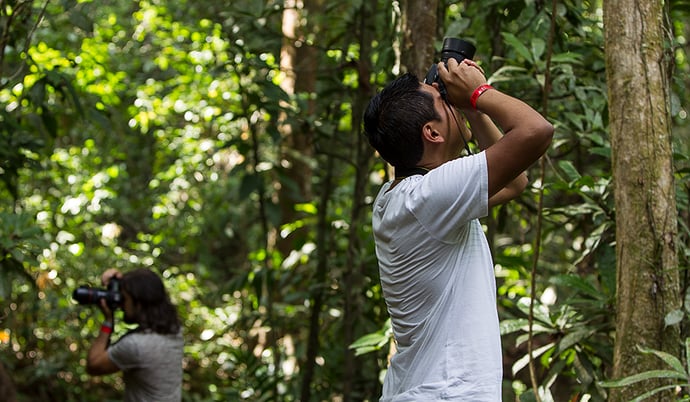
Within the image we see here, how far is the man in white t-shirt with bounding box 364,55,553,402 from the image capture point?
5.71 feet

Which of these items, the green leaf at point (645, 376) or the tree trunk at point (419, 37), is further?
the tree trunk at point (419, 37)

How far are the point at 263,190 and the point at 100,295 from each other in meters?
1.40

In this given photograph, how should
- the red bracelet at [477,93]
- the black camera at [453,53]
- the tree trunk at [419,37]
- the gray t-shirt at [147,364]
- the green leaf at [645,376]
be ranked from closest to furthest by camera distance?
the red bracelet at [477,93] < the black camera at [453,53] < the green leaf at [645,376] < the tree trunk at [419,37] < the gray t-shirt at [147,364]

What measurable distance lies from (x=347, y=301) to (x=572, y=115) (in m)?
1.56

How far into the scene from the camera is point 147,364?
3885 millimetres

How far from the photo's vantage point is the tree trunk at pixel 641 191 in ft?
7.90

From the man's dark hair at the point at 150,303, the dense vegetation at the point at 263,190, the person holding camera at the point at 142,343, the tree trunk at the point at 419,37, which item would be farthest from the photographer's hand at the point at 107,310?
the tree trunk at the point at 419,37

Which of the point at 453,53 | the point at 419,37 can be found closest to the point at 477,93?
the point at 453,53

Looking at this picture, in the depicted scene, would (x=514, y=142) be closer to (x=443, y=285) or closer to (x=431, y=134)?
(x=431, y=134)

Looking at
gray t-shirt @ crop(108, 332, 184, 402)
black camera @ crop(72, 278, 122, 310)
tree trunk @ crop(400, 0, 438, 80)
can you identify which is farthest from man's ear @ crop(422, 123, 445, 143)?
black camera @ crop(72, 278, 122, 310)

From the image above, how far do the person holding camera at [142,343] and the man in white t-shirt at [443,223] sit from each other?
7.13 feet

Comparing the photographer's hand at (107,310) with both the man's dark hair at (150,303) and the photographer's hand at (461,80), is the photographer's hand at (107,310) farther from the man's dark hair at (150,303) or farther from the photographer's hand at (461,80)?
the photographer's hand at (461,80)

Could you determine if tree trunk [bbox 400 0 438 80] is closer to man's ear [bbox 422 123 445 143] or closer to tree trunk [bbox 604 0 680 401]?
tree trunk [bbox 604 0 680 401]

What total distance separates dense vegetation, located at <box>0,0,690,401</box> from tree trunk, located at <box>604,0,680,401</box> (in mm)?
345
